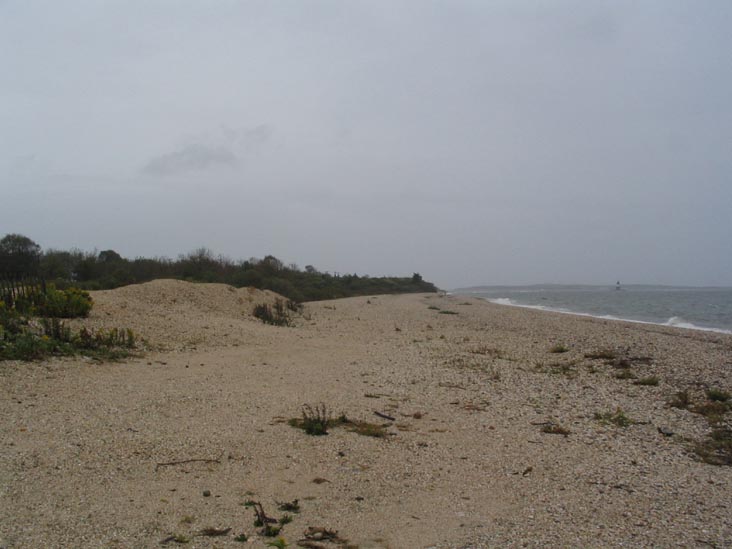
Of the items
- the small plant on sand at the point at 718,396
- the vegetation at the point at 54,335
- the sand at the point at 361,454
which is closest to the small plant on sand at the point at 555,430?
the sand at the point at 361,454

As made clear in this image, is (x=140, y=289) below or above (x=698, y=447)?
above

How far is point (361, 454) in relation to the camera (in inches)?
229

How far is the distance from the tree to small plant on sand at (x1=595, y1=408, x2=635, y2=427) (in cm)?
1739

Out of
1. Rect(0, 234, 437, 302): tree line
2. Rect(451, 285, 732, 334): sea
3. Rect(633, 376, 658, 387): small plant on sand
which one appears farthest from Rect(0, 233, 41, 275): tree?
Rect(451, 285, 732, 334): sea

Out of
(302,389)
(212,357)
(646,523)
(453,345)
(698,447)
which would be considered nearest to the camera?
(646,523)

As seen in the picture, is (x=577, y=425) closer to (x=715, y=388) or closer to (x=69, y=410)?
(x=715, y=388)

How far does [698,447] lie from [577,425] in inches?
56.6

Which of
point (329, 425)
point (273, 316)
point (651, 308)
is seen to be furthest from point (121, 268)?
point (651, 308)

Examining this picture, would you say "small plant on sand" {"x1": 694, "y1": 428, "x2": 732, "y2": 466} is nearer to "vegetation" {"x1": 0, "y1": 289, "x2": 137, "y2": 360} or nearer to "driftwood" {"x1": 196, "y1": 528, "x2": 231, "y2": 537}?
"driftwood" {"x1": 196, "y1": 528, "x2": 231, "y2": 537}

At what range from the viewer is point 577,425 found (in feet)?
24.0

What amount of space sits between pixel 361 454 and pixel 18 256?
25430 millimetres

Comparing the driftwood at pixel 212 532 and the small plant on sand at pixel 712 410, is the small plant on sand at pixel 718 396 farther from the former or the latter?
the driftwood at pixel 212 532

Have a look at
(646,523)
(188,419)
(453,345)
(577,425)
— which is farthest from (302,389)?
(453,345)

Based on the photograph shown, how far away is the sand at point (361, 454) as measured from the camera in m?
4.15
